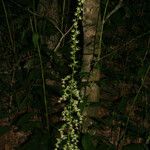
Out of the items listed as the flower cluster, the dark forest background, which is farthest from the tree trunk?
the flower cluster

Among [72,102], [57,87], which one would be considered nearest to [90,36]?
[57,87]

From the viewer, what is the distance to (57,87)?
282 cm

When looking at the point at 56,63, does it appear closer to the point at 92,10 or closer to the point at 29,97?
the point at 29,97

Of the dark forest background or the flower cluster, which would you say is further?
the dark forest background

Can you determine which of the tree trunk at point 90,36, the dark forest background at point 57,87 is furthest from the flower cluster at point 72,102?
the tree trunk at point 90,36

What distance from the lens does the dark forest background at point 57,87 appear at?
2.40 metres

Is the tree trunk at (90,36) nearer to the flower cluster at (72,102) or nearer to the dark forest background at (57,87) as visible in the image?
the dark forest background at (57,87)

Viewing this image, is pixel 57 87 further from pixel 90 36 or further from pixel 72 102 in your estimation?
pixel 72 102

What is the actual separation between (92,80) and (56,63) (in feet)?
1.27

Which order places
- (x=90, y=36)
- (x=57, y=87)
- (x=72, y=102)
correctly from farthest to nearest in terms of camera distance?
1. (x=57, y=87)
2. (x=90, y=36)
3. (x=72, y=102)

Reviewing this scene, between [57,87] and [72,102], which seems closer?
[72,102]

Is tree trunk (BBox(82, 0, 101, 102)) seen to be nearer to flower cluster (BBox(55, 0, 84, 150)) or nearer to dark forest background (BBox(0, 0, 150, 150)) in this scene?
dark forest background (BBox(0, 0, 150, 150))

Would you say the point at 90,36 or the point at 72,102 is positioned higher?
the point at 90,36

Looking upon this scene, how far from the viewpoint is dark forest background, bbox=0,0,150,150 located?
2404mm
